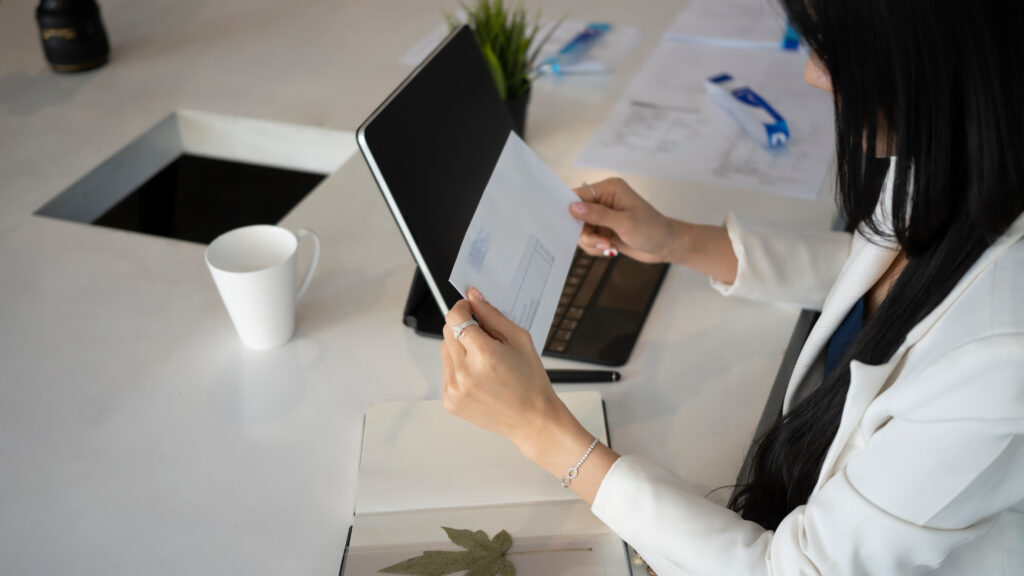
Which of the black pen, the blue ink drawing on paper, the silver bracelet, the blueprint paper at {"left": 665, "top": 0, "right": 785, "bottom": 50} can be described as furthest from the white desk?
the blueprint paper at {"left": 665, "top": 0, "right": 785, "bottom": 50}

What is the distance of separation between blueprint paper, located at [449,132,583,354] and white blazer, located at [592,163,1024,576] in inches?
6.9

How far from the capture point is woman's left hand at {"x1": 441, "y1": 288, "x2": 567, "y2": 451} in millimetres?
745

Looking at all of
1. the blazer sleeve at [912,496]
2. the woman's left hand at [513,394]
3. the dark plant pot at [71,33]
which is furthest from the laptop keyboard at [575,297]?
the dark plant pot at [71,33]

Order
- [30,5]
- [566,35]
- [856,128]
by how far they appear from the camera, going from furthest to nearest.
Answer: [30,5]
[566,35]
[856,128]

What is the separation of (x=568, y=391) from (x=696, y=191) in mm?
496

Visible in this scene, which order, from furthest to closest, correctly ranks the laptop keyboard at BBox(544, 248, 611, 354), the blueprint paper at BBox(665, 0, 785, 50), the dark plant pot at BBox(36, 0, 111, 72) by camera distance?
the blueprint paper at BBox(665, 0, 785, 50), the dark plant pot at BBox(36, 0, 111, 72), the laptop keyboard at BBox(544, 248, 611, 354)

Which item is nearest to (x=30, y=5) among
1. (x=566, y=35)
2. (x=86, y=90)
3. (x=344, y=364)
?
(x=86, y=90)

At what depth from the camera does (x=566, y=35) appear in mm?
1772

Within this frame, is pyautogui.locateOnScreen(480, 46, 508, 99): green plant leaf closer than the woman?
No

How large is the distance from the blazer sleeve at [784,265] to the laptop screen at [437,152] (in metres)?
0.33

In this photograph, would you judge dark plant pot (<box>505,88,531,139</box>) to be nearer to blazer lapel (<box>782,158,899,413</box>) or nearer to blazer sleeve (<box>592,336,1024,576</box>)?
blazer lapel (<box>782,158,899,413</box>)

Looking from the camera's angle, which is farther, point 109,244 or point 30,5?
point 30,5

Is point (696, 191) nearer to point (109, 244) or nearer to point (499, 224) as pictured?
point (499, 224)

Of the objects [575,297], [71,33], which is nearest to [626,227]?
[575,297]
